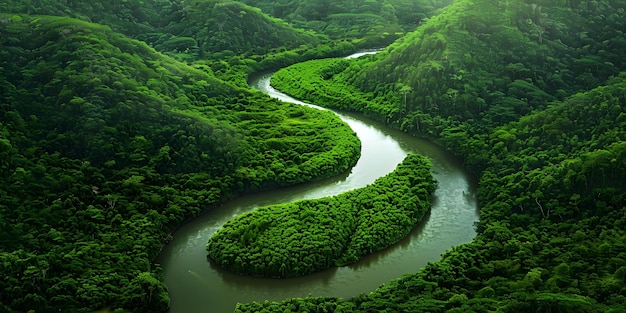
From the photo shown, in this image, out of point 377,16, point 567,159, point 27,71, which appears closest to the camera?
point 567,159

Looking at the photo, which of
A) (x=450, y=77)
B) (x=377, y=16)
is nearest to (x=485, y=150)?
(x=450, y=77)

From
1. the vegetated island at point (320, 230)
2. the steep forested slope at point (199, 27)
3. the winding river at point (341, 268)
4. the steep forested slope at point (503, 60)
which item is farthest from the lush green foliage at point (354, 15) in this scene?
the vegetated island at point (320, 230)

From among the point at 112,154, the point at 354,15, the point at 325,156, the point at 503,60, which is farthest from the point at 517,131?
the point at 354,15

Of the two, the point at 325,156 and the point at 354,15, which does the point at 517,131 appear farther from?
the point at 354,15

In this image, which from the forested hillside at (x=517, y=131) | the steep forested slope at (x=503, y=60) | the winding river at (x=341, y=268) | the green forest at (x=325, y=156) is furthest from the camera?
the steep forested slope at (x=503, y=60)

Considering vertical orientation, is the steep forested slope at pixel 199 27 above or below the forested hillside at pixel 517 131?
below

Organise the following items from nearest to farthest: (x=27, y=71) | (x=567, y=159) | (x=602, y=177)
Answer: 1. (x=602, y=177)
2. (x=567, y=159)
3. (x=27, y=71)

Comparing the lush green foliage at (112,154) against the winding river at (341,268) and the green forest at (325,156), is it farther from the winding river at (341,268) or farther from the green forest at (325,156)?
the winding river at (341,268)

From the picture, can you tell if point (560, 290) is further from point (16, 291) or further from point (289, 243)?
point (16, 291)

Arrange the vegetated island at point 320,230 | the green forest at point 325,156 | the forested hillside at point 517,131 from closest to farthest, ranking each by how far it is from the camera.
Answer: the forested hillside at point 517,131 → the green forest at point 325,156 → the vegetated island at point 320,230
